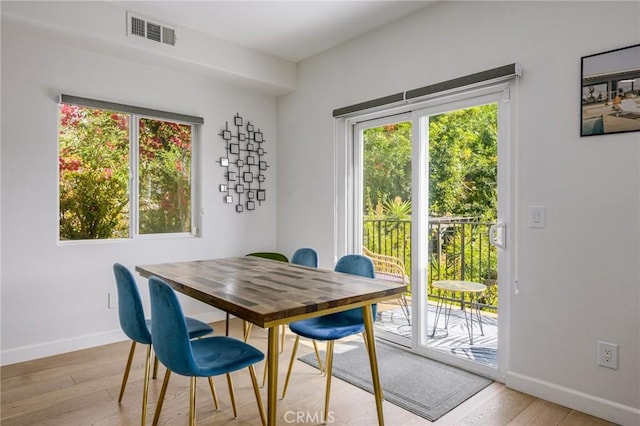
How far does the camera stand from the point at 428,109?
120 inches

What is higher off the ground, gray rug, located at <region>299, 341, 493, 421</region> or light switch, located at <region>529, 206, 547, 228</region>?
light switch, located at <region>529, 206, 547, 228</region>

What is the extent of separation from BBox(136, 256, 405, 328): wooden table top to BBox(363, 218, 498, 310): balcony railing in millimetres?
1050

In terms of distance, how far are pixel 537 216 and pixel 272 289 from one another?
1668 millimetres

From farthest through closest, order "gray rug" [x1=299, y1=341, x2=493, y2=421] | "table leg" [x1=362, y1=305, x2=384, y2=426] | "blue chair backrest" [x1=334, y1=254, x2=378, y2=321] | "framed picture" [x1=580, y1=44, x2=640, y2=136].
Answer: "blue chair backrest" [x1=334, y1=254, x2=378, y2=321], "gray rug" [x1=299, y1=341, x2=493, y2=421], "framed picture" [x1=580, y1=44, x2=640, y2=136], "table leg" [x1=362, y1=305, x2=384, y2=426]

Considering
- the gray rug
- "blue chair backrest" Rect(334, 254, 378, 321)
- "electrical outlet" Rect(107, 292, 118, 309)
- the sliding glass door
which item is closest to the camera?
the gray rug

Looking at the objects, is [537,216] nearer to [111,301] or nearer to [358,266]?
[358,266]

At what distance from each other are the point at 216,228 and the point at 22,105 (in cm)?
185

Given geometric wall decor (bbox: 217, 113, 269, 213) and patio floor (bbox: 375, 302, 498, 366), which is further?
geometric wall decor (bbox: 217, 113, 269, 213)

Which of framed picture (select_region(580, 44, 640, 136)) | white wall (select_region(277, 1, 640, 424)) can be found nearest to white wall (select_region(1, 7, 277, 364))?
white wall (select_region(277, 1, 640, 424))

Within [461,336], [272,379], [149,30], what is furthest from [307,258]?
[149,30]

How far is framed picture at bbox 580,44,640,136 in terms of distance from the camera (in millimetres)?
2061

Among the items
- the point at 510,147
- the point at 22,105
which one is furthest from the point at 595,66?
the point at 22,105

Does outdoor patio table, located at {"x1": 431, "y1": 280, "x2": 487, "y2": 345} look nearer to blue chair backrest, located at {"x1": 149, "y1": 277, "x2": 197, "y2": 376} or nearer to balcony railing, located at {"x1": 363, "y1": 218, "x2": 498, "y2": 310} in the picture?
balcony railing, located at {"x1": 363, "y1": 218, "x2": 498, "y2": 310}

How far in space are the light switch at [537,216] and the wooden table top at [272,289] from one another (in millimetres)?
1038
